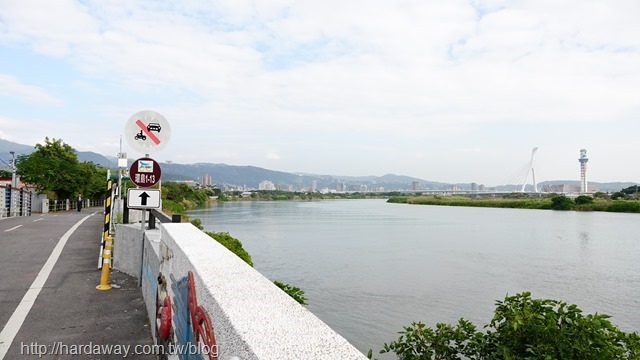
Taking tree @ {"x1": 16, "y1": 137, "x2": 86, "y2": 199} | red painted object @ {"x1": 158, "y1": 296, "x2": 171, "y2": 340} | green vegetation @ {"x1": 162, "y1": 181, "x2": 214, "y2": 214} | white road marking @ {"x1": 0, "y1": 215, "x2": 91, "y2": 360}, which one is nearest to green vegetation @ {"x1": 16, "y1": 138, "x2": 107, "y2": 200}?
tree @ {"x1": 16, "y1": 137, "x2": 86, "y2": 199}

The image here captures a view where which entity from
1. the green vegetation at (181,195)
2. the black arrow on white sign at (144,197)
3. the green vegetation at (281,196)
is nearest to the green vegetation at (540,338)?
the black arrow on white sign at (144,197)

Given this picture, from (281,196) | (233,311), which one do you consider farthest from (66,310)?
(281,196)

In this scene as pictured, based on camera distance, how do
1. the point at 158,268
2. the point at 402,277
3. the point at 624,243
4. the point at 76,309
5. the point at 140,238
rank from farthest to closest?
the point at 624,243, the point at 402,277, the point at 140,238, the point at 76,309, the point at 158,268

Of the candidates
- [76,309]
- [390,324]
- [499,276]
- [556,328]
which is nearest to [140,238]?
[76,309]

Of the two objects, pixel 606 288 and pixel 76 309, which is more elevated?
pixel 76 309

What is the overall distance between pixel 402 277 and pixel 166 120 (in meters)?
12.6

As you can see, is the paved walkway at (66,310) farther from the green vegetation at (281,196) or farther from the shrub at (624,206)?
the green vegetation at (281,196)

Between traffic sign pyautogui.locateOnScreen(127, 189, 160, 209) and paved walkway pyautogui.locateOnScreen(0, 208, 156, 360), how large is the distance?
4.36 feet

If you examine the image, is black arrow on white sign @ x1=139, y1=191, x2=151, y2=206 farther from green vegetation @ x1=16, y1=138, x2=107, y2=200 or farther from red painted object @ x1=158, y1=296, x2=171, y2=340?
green vegetation @ x1=16, y1=138, x2=107, y2=200

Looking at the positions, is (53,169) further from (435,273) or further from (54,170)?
(435,273)

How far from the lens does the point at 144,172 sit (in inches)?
276

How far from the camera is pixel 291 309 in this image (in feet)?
6.78

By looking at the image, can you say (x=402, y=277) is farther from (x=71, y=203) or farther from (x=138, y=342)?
(x=71, y=203)

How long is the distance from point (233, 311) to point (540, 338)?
13.8ft
